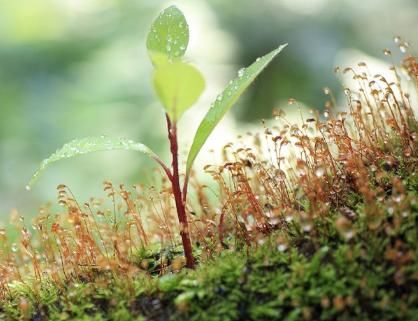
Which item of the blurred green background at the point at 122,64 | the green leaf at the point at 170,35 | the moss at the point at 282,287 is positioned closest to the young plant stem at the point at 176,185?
the moss at the point at 282,287

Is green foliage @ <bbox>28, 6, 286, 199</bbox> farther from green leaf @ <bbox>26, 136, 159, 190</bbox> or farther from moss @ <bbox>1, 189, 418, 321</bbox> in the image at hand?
moss @ <bbox>1, 189, 418, 321</bbox>

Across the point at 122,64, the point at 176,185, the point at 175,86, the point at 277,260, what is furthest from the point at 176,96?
the point at 122,64

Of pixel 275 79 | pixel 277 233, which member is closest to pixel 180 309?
pixel 277 233

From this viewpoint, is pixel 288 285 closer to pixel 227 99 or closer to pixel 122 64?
pixel 227 99

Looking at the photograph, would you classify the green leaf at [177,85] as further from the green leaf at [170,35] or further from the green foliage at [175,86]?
the green leaf at [170,35]

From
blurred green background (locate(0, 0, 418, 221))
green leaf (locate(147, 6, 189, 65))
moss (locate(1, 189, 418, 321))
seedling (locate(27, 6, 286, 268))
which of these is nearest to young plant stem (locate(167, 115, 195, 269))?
seedling (locate(27, 6, 286, 268))

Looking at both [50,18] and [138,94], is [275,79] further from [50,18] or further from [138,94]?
[50,18]
